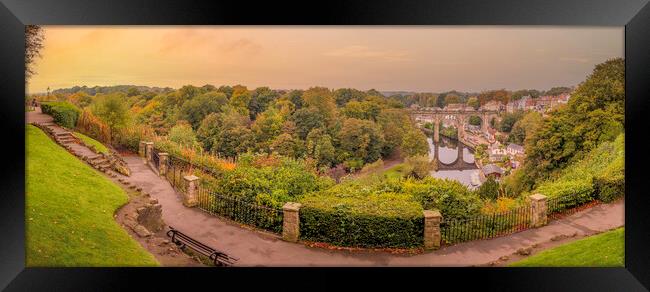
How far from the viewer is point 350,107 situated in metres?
7.41

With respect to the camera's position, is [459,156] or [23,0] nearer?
[23,0]

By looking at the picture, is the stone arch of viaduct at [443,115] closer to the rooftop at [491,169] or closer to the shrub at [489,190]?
the rooftop at [491,169]

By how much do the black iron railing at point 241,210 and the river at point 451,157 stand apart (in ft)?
8.46

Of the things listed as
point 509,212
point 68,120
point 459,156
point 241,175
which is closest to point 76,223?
point 68,120

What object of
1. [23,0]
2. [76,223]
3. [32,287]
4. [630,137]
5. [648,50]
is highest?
[23,0]

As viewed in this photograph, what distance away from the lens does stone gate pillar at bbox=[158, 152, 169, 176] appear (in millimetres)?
7684

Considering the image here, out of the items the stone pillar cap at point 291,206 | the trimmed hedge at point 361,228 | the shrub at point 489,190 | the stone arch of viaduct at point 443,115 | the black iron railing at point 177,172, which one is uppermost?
the stone arch of viaduct at point 443,115

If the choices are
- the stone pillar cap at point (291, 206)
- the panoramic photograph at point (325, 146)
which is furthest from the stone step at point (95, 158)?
the stone pillar cap at point (291, 206)

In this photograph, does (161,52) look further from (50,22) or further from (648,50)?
(648,50)

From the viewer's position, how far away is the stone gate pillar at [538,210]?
7.40 meters

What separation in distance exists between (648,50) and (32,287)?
31.9 feet

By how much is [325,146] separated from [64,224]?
4.15 meters

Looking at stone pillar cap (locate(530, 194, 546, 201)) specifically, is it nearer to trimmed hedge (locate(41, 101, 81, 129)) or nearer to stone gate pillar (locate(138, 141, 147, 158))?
stone gate pillar (locate(138, 141, 147, 158))

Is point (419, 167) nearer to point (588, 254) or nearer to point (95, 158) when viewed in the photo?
point (588, 254)
